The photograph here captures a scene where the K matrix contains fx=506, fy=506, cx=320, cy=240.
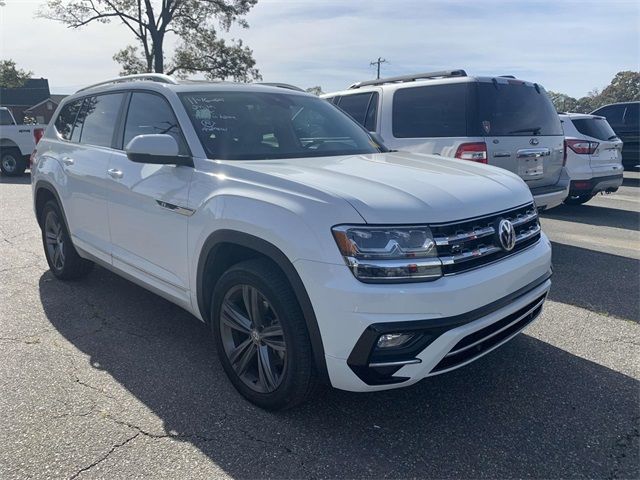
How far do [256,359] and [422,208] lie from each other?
129cm

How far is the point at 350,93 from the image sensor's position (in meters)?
6.94

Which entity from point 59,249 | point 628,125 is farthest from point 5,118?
point 628,125

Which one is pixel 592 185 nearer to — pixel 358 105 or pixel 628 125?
pixel 358 105

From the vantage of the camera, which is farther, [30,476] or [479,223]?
[479,223]

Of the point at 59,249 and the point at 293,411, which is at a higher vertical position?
the point at 59,249

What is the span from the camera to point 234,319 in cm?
290

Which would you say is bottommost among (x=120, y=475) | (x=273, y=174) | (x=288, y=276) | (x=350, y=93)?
(x=120, y=475)

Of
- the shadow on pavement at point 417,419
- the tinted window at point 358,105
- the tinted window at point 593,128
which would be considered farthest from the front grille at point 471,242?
the tinted window at point 593,128

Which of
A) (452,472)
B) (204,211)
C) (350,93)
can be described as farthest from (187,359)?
(350,93)

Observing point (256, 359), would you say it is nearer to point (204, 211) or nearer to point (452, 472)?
point (204, 211)

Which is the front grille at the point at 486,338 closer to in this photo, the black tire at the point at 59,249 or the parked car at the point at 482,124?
the parked car at the point at 482,124

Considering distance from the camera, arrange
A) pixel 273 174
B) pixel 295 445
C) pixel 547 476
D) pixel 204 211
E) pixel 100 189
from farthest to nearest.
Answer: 1. pixel 100 189
2. pixel 204 211
3. pixel 273 174
4. pixel 295 445
5. pixel 547 476

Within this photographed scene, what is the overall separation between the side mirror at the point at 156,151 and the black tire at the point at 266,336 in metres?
0.81

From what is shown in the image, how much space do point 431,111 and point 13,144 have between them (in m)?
14.2
